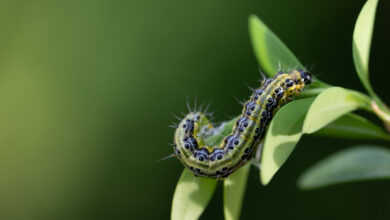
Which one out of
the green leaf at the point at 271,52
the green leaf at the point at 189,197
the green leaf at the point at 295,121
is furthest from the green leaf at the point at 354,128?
the green leaf at the point at 189,197

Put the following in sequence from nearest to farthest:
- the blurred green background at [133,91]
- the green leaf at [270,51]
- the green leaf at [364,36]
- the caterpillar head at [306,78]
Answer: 1. the green leaf at [364,36]
2. the green leaf at [270,51]
3. the caterpillar head at [306,78]
4. the blurred green background at [133,91]

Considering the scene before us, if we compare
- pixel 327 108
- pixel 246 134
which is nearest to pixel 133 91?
pixel 246 134

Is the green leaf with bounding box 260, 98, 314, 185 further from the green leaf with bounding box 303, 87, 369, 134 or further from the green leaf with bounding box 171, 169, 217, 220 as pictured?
the green leaf with bounding box 171, 169, 217, 220

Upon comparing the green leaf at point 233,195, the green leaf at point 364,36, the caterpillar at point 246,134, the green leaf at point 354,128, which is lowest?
the green leaf at point 354,128

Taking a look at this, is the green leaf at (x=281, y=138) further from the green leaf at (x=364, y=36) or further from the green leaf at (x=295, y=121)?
the green leaf at (x=364, y=36)

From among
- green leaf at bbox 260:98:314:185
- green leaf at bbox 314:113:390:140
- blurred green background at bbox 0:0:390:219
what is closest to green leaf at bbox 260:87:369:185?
green leaf at bbox 260:98:314:185

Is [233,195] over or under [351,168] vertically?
over

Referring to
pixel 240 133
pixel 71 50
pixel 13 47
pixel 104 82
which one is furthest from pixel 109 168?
pixel 240 133

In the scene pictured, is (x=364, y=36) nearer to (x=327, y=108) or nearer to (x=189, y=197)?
(x=327, y=108)
